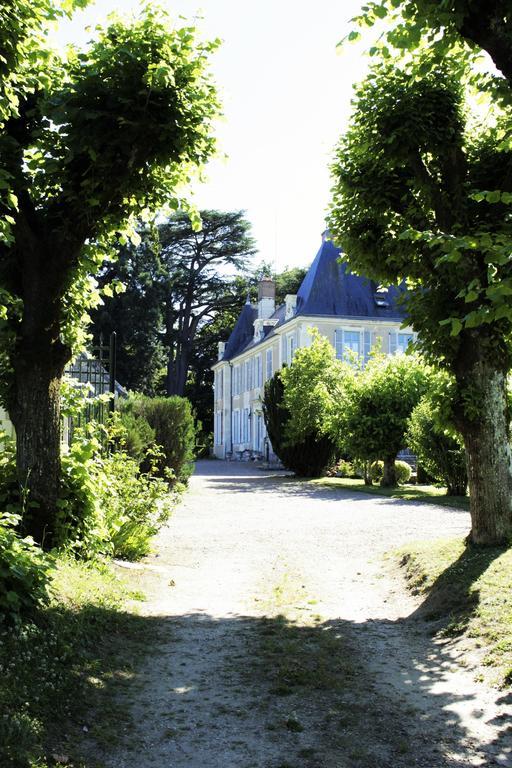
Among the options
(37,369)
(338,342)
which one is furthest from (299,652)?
(338,342)

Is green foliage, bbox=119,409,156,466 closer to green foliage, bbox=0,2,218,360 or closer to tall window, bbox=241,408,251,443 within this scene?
green foliage, bbox=0,2,218,360

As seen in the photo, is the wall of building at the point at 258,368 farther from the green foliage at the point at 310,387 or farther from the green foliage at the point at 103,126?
the green foliage at the point at 103,126

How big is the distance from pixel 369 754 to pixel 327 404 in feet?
63.9

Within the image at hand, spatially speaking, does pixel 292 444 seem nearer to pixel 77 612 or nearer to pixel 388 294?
pixel 388 294

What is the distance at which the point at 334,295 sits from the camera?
1486 inches

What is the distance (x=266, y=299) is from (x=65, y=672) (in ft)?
140

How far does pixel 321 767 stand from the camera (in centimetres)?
338

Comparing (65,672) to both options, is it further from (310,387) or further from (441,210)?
(310,387)

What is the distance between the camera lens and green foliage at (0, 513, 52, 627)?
4352 millimetres

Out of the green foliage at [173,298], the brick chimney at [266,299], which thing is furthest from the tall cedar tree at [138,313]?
the brick chimney at [266,299]

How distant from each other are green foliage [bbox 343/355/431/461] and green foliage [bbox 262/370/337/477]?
5285 mm

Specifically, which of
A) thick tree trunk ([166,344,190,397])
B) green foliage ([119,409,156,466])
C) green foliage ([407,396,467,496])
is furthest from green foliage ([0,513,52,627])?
thick tree trunk ([166,344,190,397])

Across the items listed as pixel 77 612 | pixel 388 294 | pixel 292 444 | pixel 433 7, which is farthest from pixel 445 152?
pixel 388 294

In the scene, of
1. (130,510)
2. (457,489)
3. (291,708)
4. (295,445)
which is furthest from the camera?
(295,445)
